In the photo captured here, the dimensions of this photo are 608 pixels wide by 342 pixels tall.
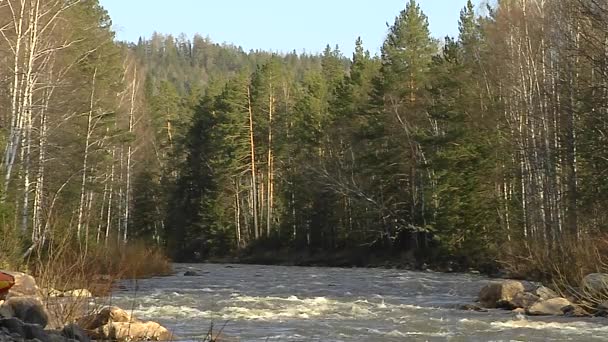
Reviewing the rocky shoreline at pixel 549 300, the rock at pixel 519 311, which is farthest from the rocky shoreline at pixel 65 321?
the rocky shoreline at pixel 549 300

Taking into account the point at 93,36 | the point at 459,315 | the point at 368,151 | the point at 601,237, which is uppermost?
the point at 93,36

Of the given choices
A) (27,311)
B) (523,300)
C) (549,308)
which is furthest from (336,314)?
(27,311)

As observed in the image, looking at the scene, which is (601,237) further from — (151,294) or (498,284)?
(151,294)

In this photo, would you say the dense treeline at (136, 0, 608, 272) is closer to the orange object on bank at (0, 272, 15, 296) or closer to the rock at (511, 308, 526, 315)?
the rock at (511, 308, 526, 315)

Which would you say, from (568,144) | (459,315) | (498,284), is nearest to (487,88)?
(568,144)

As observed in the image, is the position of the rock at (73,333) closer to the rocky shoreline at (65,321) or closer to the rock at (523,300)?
the rocky shoreline at (65,321)

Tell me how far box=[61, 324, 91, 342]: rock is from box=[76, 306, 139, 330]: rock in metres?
0.99

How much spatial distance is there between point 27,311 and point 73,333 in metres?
1.28

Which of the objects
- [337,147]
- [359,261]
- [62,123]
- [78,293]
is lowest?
[78,293]

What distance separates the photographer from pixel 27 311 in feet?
32.2

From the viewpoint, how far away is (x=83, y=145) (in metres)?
29.4

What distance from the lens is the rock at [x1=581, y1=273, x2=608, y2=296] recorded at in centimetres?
1450

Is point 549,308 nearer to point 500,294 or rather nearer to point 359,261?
point 500,294

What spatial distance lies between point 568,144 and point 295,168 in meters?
24.5
